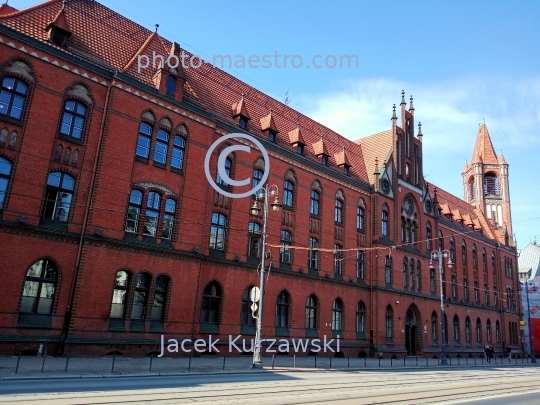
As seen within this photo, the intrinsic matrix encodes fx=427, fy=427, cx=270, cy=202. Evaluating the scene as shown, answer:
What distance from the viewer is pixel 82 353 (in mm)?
18875

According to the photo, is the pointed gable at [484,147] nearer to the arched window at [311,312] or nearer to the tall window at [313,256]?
the tall window at [313,256]

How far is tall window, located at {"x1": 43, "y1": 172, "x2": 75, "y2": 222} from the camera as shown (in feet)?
63.5

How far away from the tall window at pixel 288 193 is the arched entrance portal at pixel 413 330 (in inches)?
648

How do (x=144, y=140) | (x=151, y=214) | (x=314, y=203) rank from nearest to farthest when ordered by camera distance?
1. (x=151, y=214)
2. (x=144, y=140)
3. (x=314, y=203)

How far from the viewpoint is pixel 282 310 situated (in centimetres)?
2873

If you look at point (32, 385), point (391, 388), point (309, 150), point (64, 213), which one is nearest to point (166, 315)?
point (64, 213)

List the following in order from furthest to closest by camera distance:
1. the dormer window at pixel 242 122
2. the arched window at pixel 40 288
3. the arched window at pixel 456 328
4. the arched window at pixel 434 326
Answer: the arched window at pixel 456 328 < the arched window at pixel 434 326 < the dormer window at pixel 242 122 < the arched window at pixel 40 288

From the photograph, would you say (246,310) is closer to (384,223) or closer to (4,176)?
(4,176)

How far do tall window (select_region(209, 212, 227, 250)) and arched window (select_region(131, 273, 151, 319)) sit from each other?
15.3ft

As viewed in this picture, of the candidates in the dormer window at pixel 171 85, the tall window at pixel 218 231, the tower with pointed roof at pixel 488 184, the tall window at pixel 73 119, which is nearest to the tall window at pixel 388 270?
the tall window at pixel 218 231

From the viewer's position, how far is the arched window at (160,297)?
72.2 feet

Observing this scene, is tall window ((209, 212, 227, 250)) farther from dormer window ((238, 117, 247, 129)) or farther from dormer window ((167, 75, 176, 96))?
dormer window ((167, 75, 176, 96))

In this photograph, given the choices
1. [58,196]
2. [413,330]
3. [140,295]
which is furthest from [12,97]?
[413,330]

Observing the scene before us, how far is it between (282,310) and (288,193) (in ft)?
26.8
